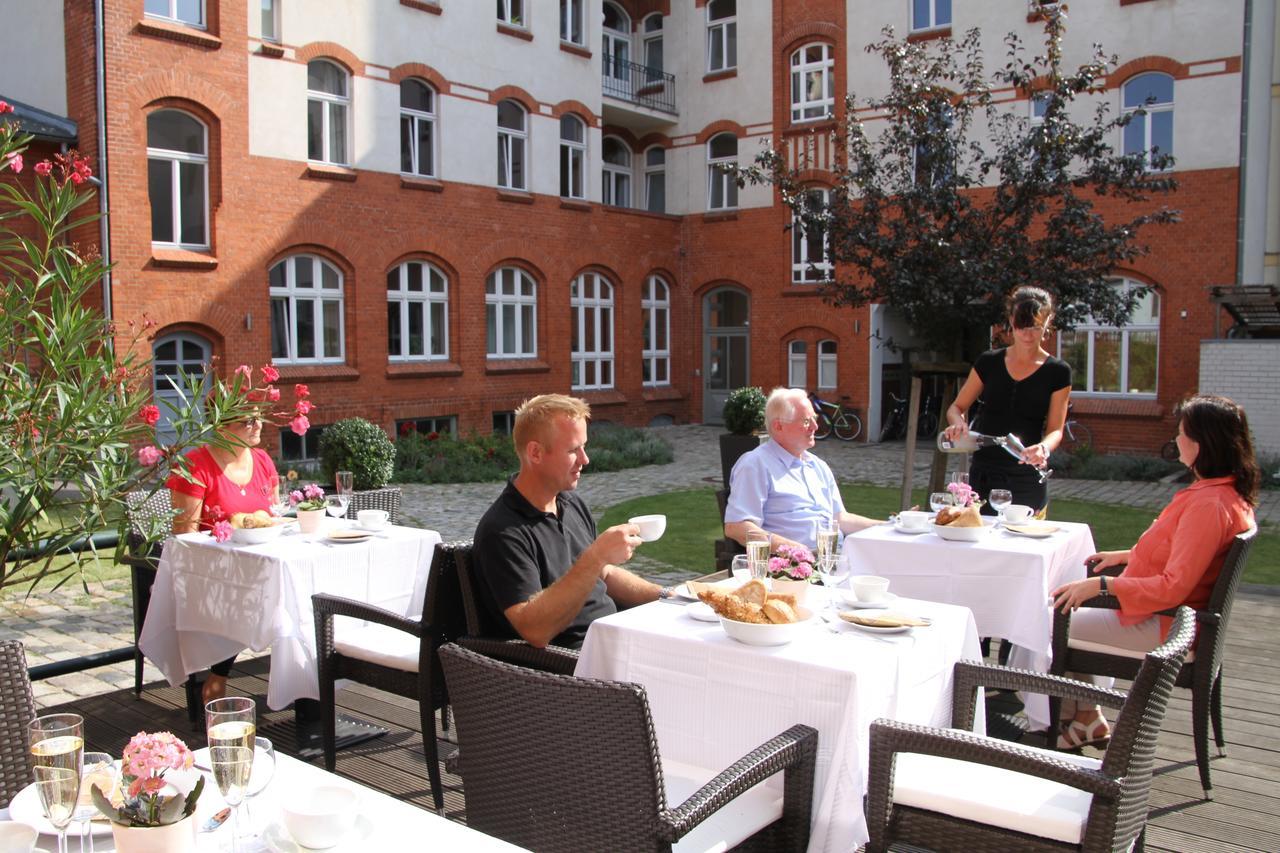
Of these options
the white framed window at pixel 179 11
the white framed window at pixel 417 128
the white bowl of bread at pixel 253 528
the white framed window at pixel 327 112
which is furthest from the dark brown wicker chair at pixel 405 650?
the white framed window at pixel 417 128

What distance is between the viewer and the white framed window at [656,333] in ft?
81.1

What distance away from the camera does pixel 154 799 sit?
1760mm

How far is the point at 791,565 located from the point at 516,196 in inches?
721

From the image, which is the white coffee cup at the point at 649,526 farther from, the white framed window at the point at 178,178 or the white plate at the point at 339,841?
the white framed window at the point at 178,178

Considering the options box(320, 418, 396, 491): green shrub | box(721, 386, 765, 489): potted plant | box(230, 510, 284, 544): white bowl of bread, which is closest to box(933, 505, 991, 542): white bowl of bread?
box(230, 510, 284, 544): white bowl of bread

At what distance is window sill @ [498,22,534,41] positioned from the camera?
67.5 feet

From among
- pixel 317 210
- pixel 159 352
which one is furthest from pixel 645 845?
pixel 317 210

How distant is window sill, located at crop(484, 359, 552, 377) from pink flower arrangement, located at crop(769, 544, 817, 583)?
56.8 ft

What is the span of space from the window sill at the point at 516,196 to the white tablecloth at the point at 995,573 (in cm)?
1664

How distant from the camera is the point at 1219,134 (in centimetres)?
1778

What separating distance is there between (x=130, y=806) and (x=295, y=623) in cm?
299

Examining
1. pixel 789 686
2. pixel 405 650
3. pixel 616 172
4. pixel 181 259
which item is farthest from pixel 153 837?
pixel 616 172

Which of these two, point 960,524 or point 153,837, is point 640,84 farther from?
point 153,837

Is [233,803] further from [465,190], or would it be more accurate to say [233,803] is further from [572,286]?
[572,286]
